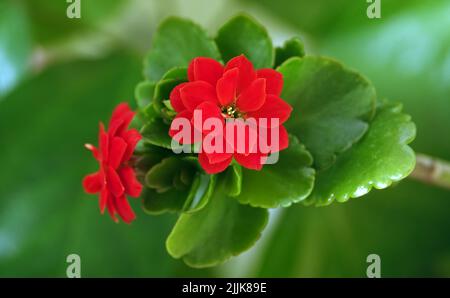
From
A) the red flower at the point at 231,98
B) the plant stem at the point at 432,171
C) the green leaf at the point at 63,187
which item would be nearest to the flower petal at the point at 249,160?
the red flower at the point at 231,98

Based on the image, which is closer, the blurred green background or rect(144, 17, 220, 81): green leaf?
rect(144, 17, 220, 81): green leaf

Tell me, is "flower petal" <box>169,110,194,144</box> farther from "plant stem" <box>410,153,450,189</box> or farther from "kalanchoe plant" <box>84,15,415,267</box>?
"plant stem" <box>410,153,450,189</box>

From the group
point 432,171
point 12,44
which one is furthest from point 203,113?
point 12,44

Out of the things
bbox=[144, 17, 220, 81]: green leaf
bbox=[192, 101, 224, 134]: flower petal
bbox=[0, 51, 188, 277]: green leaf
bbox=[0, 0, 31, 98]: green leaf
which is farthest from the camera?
bbox=[0, 0, 31, 98]: green leaf

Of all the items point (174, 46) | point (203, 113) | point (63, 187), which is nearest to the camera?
point (203, 113)

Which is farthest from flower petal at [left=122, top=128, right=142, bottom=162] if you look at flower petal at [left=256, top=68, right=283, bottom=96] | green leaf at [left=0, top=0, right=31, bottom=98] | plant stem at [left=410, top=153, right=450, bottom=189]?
green leaf at [left=0, top=0, right=31, bottom=98]

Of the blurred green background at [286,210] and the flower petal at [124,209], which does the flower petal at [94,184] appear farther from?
the blurred green background at [286,210]

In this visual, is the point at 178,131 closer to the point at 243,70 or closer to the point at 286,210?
the point at 243,70
